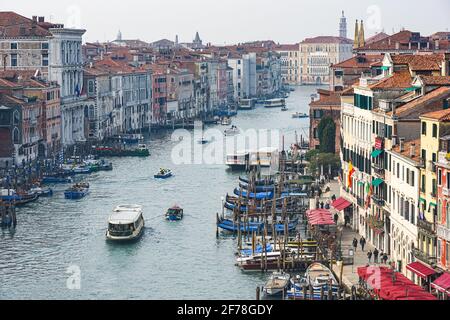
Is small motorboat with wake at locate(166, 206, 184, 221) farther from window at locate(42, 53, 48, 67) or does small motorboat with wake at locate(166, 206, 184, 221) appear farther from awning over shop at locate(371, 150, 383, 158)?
window at locate(42, 53, 48, 67)

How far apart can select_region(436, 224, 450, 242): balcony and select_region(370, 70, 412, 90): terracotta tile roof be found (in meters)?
3.84

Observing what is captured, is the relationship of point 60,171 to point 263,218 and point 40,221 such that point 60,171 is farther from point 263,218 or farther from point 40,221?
point 263,218

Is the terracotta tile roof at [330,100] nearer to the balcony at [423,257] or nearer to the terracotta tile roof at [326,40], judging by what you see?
the balcony at [423,257]

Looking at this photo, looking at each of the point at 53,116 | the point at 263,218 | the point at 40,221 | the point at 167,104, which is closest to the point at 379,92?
the point at 263,218

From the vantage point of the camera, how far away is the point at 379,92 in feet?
43.0

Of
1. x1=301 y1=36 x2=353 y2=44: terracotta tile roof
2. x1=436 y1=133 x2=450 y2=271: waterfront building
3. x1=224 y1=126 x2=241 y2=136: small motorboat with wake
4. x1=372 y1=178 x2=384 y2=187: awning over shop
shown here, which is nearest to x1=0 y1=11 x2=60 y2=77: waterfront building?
x1=224 y1=126 x2=241 y2=136: small motorboat with wake

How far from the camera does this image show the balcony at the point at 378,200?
39.7ft

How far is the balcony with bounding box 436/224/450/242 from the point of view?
8859 millimetres

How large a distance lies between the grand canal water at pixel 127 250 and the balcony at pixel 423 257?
1765 mm

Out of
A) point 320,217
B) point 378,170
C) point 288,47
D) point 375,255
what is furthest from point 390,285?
point 288,47

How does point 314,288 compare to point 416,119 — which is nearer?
point 314,288

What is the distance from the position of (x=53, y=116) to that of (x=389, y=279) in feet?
63.3

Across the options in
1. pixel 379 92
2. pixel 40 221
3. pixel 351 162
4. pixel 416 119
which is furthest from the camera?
pixel 40 221

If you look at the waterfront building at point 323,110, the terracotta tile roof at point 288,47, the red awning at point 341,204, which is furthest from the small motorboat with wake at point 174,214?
the terracotta tile roof at point 288,47
